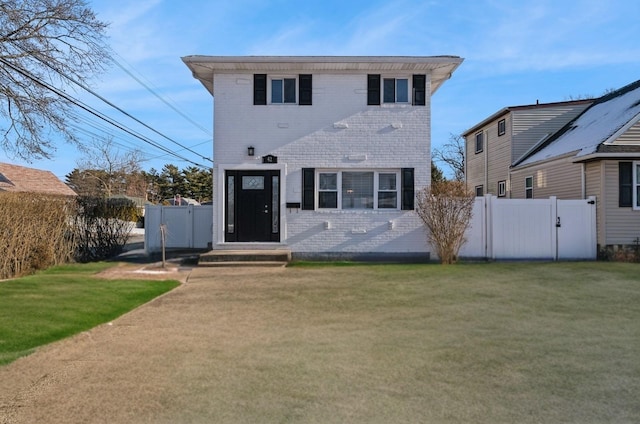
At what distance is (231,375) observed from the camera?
4715 mm

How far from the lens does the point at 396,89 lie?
14734 mm

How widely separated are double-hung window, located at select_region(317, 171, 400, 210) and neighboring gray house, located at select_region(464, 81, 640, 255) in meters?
6.04

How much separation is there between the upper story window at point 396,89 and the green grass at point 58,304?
8.08m

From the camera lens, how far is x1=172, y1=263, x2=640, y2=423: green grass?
155 inches

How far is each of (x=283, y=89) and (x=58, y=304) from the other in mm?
9148

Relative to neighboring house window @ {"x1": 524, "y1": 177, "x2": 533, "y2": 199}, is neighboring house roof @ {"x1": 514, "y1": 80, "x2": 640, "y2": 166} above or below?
above

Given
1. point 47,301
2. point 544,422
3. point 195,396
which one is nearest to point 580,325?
point 544,422

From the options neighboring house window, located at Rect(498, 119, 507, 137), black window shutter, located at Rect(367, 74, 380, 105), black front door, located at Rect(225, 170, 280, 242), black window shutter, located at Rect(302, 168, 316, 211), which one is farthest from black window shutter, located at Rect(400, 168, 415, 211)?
neighboring house window, located at Rect(498, 119, 507, 137)

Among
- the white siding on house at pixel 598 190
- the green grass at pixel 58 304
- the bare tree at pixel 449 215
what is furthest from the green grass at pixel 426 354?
the white siding on house at pixel 598 190

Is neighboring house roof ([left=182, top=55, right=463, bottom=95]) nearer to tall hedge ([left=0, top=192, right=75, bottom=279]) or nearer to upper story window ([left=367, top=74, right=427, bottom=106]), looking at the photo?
upper story window ([left=367, top=74, right=427, bottom=106])

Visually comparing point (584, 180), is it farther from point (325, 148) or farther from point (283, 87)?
point (283, 87)

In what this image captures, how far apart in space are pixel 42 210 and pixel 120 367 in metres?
9.06

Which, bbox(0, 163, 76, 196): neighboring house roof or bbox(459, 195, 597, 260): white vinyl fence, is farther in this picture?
bbox(0, 163, 76, 196): neighboring house roof

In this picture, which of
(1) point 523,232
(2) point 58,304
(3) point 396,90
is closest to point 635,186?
(1) point 523,232
